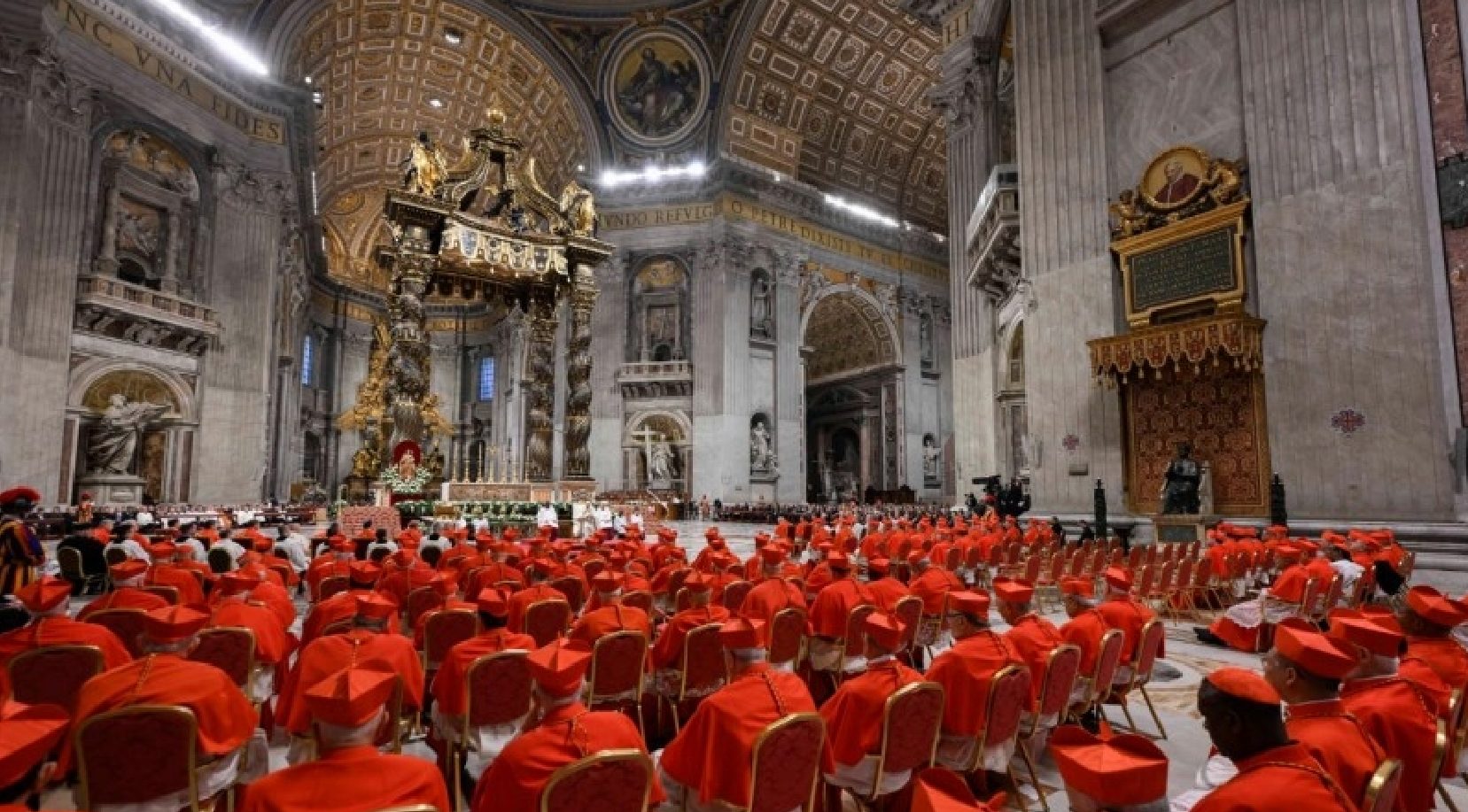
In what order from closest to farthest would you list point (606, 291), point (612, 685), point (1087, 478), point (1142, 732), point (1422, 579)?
point (612, 685) < point (1142, 732) < point (1422, 579) < point (1087, 478) < point (606, 291)

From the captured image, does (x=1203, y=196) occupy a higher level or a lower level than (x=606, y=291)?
lower

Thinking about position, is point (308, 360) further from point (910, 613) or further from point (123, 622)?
point (910, 613)

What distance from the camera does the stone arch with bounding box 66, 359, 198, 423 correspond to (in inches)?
679

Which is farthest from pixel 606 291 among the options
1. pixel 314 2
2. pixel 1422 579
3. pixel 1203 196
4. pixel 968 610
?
pixel 968 610

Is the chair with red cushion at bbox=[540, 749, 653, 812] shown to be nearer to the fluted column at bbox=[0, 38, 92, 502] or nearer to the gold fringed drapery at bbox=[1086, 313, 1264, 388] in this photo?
the gold fringed drapery at bbox=[1086, 313, 1264, 388]

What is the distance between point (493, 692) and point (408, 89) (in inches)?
1338

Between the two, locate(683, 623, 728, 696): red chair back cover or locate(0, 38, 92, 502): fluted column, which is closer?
locate(683, 623, 728, 696): red chair back cover

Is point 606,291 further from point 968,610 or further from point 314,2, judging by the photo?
point 968,610

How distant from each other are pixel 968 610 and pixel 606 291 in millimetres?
28345

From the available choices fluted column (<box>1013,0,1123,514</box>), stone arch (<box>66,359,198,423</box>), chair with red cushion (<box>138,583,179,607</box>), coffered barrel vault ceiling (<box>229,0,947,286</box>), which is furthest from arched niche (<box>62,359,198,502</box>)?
fluted column (<box>1013,0,1123,514</box>)

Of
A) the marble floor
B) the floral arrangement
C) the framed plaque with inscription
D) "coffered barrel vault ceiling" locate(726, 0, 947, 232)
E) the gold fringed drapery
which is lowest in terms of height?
the marble floor

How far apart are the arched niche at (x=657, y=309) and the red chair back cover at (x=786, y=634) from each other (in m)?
26.2

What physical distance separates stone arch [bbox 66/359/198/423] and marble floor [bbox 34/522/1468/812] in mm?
17675

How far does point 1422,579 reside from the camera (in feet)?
30.3
